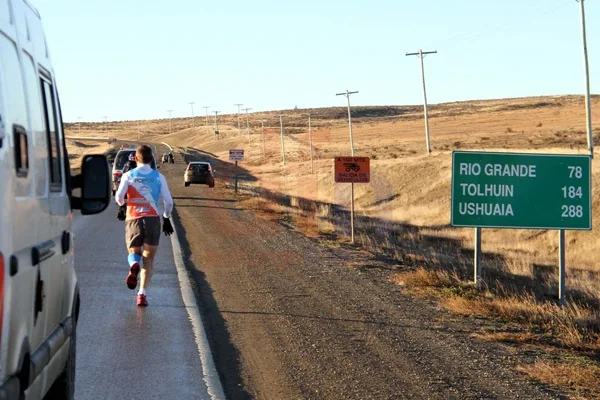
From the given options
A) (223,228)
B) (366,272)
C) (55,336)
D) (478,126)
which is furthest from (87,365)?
(478,126)

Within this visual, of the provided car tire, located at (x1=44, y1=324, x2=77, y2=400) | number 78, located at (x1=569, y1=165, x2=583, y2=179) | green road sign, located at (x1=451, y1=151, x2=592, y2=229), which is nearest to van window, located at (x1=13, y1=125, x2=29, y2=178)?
car tire, located at (x1=44, y1=324, x2=77, y2=400)

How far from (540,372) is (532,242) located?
26543 mm

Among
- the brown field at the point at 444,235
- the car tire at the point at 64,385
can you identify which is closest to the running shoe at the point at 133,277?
the brown field at the point at 444,235

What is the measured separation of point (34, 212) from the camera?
4.50 meters

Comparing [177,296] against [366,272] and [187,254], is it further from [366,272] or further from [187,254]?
[187,254]

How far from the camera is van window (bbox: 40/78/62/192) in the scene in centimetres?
544

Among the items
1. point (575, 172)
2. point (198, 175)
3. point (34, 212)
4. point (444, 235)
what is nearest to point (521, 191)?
point (575, 172)

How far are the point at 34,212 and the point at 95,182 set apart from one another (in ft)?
4.64

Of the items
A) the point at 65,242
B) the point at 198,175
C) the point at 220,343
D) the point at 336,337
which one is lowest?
the point at 198,175

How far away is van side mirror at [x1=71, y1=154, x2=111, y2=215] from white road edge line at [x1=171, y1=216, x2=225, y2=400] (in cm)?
219

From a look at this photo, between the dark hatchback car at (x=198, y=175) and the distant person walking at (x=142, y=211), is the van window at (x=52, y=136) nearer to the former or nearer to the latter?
the distant person walking at (x=142, y=211)

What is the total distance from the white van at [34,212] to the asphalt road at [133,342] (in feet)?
4.57

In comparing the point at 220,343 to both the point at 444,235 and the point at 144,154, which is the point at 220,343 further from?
the point at 444,235

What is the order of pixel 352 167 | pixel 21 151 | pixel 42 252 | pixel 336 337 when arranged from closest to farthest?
pixel 21 151, pixel 42 252, pixel 336 337, pixel 352 167
